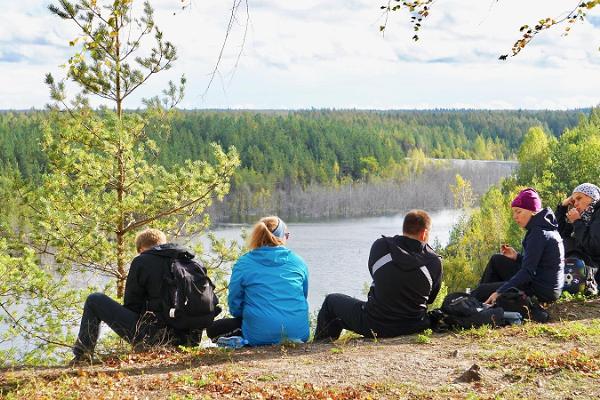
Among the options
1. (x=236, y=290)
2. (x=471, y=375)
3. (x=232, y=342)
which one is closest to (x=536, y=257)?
(x=471, y=375)

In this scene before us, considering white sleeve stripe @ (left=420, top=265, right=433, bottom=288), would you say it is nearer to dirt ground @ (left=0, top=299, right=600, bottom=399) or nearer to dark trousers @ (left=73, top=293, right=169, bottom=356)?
dirt ground @ (left=0, top=299, right=600, bottom=399)

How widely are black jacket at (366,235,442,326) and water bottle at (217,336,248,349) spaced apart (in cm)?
112

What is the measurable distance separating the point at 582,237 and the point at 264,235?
3277mm

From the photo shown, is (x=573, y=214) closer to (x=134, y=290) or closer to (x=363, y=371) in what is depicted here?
(x=363, y=371)

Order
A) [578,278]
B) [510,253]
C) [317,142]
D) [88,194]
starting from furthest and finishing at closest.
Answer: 1. [317,142]
2. [88,194]
3. [578,278]
4. [510,253]

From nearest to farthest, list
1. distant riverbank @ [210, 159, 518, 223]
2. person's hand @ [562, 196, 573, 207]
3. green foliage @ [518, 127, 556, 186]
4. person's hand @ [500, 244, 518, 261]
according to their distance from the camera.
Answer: person's hand @ [500, 244, 518, 261] → person's hand @ [562, 196, 573, 207] → green foliage @ [518, 127, 556, 186] → distant riverbank @ [210, 159, 518, 223]

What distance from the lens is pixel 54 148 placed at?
498 inches

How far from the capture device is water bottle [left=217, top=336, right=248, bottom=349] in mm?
6031

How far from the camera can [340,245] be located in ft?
183

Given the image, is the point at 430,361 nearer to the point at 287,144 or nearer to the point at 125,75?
the point at 125,75

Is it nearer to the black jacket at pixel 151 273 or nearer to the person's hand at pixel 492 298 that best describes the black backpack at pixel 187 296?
the black jacket at pixel 151 273

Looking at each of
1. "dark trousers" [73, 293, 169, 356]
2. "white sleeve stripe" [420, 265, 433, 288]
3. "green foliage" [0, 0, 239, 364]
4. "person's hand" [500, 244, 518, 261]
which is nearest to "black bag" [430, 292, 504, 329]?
"white sleeve stripe" [420, 265, 433, 288]

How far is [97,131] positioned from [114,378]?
8561mm

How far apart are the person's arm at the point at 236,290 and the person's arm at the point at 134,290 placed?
Result: 718mm
